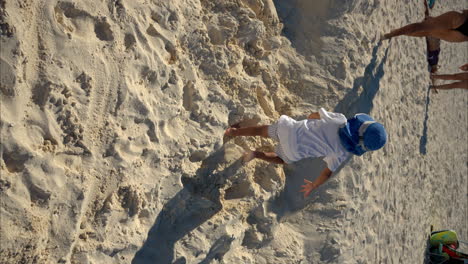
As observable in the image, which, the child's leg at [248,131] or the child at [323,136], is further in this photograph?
the child's leg at [248,131]

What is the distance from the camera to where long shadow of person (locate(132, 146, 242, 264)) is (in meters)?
2.36

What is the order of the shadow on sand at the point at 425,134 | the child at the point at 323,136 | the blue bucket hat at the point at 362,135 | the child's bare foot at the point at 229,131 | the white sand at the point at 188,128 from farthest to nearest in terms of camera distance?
the shadow on sand at the point at 425,134 < the child's bare foot at the point at 229,131 < the child at the point at 323,136 < the blue bucket hat at the point at 362,135 < the white sand at the point at 188,128

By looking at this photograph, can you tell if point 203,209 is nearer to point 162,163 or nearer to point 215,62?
point 162,163

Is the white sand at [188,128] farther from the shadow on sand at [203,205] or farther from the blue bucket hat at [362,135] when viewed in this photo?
the blue bucket hat at [362,135]

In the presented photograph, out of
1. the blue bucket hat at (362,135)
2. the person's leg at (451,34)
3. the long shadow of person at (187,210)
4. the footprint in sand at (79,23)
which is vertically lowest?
the long shadow of person at (187,210)

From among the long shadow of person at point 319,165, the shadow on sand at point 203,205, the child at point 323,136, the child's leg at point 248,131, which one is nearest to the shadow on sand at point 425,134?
the long shadow of person at point 319,165

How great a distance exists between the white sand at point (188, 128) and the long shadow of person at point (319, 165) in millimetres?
15

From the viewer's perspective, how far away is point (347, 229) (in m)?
3.56

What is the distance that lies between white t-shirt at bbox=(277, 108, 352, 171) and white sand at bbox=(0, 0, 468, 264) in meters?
0.42

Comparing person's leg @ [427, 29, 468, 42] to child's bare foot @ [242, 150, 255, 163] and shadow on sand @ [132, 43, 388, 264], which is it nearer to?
shadow on sand @ [132, 43, 388, 264]

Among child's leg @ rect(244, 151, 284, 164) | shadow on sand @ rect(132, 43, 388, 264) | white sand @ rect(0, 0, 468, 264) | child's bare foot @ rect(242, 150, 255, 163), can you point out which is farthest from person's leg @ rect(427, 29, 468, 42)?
child's bare foot @ rect(242, 150, 255, 163)

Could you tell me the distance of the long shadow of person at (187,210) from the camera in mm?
2357

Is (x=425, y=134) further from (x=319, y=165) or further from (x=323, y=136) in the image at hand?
(x=323, y=136)

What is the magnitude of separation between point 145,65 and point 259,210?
53.8 inches
